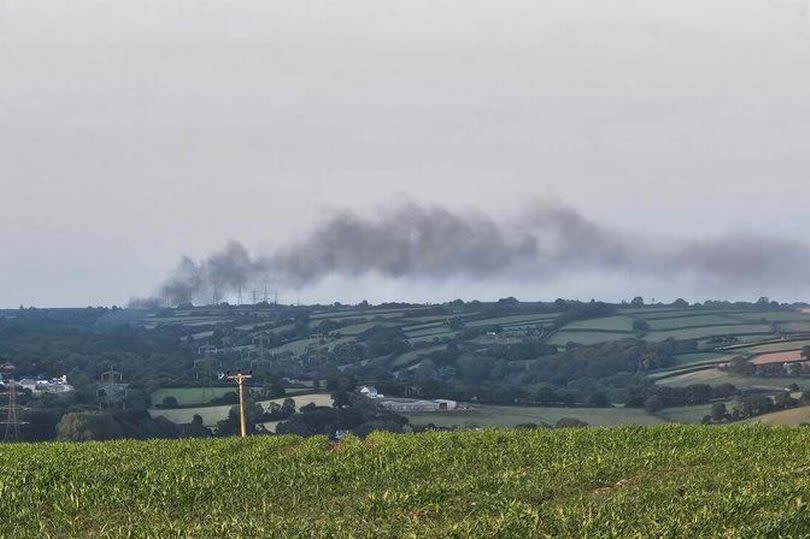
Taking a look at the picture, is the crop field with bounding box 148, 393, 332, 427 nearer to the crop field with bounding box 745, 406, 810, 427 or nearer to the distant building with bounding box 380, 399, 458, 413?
the distant building with bounding box 380, 399, 458, 413

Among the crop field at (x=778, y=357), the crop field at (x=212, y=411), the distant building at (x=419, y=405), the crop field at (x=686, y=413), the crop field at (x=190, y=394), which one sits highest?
the crop field at (x=778, y=357)

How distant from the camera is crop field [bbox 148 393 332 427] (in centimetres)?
15075

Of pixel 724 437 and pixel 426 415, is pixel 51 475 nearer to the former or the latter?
pixel 724 437

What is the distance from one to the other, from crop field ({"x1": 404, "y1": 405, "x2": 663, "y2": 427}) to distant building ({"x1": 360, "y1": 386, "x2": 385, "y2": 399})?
1227cm

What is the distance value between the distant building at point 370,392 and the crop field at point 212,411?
5876mm

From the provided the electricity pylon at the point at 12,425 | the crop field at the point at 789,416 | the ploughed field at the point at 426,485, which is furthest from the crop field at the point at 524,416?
the ploughed field at the point at 426,485

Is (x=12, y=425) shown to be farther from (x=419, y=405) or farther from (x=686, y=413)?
(x=686, y=413)

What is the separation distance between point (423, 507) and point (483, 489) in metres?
2.57

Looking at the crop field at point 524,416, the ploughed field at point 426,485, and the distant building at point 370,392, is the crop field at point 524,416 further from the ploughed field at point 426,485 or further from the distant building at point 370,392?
the ploughed field at point 426,485

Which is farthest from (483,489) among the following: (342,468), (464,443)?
(464,443)

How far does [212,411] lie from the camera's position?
154250 mm

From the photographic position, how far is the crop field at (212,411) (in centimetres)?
15075

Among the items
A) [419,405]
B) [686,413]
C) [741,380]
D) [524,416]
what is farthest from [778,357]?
[419,405]

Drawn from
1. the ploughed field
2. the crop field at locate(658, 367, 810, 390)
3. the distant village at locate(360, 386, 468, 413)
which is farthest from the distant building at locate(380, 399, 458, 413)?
the ploughed field
